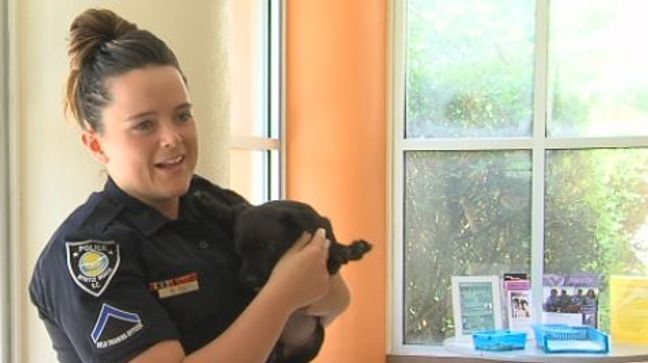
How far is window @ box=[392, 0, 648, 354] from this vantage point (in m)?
3.28

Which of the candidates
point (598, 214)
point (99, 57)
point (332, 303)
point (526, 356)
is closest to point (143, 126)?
point (99, 57)

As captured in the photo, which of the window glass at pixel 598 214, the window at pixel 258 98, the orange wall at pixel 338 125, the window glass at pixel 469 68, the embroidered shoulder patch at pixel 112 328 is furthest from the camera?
the window glass at pixel 469 68

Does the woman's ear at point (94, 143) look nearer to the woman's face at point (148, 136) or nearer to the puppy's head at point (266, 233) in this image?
the woman's face at point (148, 136)

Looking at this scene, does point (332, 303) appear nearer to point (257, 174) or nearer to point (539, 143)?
point (257, 174)

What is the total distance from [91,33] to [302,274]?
0.47 meters

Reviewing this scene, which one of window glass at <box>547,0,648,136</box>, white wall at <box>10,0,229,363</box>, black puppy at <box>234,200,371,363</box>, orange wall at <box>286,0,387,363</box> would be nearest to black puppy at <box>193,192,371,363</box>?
black puppy at <box>234,200,371,363</box>

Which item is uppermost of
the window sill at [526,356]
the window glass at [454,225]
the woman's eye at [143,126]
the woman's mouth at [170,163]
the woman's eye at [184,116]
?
the woman's eye at [184,116]

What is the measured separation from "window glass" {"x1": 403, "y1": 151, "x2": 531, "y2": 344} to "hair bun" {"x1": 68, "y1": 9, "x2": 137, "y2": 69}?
98.3 inches

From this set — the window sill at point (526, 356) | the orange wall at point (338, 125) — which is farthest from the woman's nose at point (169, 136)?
the window sill at point (526, 356)

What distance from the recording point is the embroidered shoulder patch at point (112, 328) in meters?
0.93

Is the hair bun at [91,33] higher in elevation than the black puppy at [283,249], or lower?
higher

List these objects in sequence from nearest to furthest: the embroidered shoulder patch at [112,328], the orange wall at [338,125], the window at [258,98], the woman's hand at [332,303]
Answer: the embroidered shoulder patch at [112,328] → the woman's hand at [332,303] → the window at [258,98] → the orange wall at [338,125]

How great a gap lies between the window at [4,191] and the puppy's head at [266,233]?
0.69 meters

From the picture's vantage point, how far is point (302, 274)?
3.35 feet
